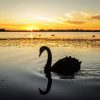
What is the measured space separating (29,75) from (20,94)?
3.57m

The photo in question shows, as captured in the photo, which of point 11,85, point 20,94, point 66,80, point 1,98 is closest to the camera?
point 1,98

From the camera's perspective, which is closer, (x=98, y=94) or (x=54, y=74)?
(x=98, y=94)

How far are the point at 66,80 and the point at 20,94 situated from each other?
2.99 meters

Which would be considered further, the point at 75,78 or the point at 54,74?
the point at 54,74

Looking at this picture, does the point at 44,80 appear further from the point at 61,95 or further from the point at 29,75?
the point at 61,95

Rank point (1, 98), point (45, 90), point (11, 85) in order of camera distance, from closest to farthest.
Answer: point (1, 98) → point (45, 90) → point (11, 85)

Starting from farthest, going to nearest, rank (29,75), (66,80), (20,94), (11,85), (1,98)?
(29,75)
(66,80)
(11,85)
(20,94)
(1,98)

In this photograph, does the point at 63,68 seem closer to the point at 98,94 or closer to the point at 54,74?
the point at 54,74

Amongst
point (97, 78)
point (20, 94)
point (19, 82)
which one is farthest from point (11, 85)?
point (97, 78)

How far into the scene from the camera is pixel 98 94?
8.66 m

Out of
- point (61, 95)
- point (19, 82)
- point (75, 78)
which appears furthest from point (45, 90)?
point (75, 78)

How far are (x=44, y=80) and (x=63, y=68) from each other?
6.20 feet

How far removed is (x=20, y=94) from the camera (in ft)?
27.9

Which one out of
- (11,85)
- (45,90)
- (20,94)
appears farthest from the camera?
(11,85)
